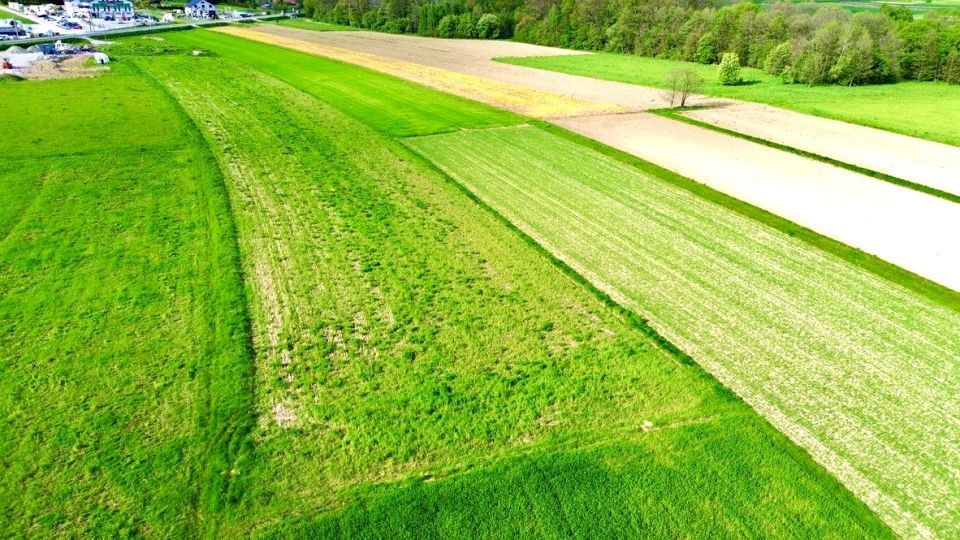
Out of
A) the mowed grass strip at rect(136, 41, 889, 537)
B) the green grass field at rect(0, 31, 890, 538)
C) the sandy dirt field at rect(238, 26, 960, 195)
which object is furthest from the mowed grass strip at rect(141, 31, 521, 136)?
the mowed grass strip at rect(136, 41, 889, 537)

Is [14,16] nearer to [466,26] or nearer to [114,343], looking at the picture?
[466,26]

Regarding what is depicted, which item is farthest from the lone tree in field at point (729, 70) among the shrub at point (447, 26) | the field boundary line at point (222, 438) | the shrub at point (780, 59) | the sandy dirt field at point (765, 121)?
the shrub at point (447, 26)

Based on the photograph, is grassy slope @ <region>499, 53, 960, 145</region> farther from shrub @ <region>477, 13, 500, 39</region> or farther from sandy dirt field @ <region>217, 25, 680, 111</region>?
shrub @ <region>477, 13, 500, 39</region>

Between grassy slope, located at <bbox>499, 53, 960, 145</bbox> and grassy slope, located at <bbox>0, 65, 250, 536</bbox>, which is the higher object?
grassy slope, located at <bbox>499, 53, 960, 145</bbox>

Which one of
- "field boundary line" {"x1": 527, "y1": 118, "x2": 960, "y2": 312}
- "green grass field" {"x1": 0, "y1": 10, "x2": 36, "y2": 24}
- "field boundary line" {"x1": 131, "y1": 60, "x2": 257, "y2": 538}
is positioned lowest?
"field boundary line" {"x1": 131, "y1": 60, "x2": 257, "y2": 538}

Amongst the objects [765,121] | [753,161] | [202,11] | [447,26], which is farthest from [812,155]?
[202,11]

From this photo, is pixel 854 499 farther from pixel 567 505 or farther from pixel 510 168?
pixel 510 168

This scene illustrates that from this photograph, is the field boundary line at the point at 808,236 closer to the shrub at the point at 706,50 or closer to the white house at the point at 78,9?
the shrub at the point at 706,50

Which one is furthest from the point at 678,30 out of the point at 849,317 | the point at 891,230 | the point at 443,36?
the point at 849,317
